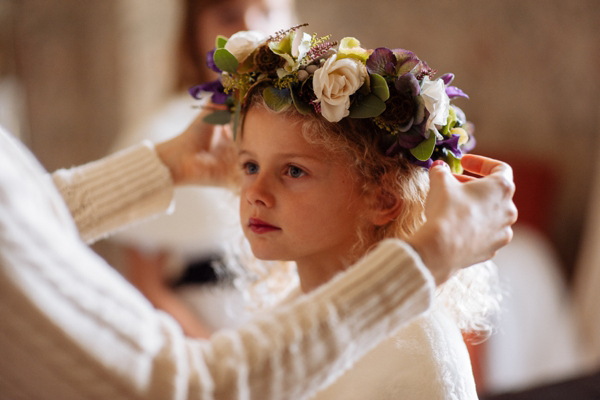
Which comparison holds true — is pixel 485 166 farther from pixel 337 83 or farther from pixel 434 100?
pixel 337 83

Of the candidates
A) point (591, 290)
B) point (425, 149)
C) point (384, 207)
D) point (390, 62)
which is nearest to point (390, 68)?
point (390, 62)

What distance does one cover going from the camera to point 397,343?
89 centimetres

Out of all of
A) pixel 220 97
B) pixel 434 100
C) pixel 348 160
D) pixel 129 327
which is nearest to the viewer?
pixel 129 327

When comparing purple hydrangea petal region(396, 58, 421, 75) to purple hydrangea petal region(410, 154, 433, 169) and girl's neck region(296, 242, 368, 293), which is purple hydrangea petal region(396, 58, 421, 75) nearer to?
purple hydrangea petal region(410, 154, 433, 169)

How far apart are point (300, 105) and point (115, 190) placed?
15.6 inches

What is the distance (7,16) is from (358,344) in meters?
2.51

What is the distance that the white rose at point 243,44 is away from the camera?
95cm

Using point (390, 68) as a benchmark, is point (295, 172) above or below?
below

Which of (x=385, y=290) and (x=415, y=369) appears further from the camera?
(x=415, y=369)

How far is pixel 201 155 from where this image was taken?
1137 millimetres

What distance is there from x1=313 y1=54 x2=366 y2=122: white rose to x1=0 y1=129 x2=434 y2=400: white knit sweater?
30 centimetres

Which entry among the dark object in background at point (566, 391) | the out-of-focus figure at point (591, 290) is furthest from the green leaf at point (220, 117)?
the out-of-focus figure at point (591, 290)

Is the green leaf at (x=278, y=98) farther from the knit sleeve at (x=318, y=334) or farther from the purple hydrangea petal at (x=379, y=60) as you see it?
the knit sleeve at (x=318, y=334)

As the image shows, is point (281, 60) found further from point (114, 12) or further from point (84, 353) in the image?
point (114, 12)
